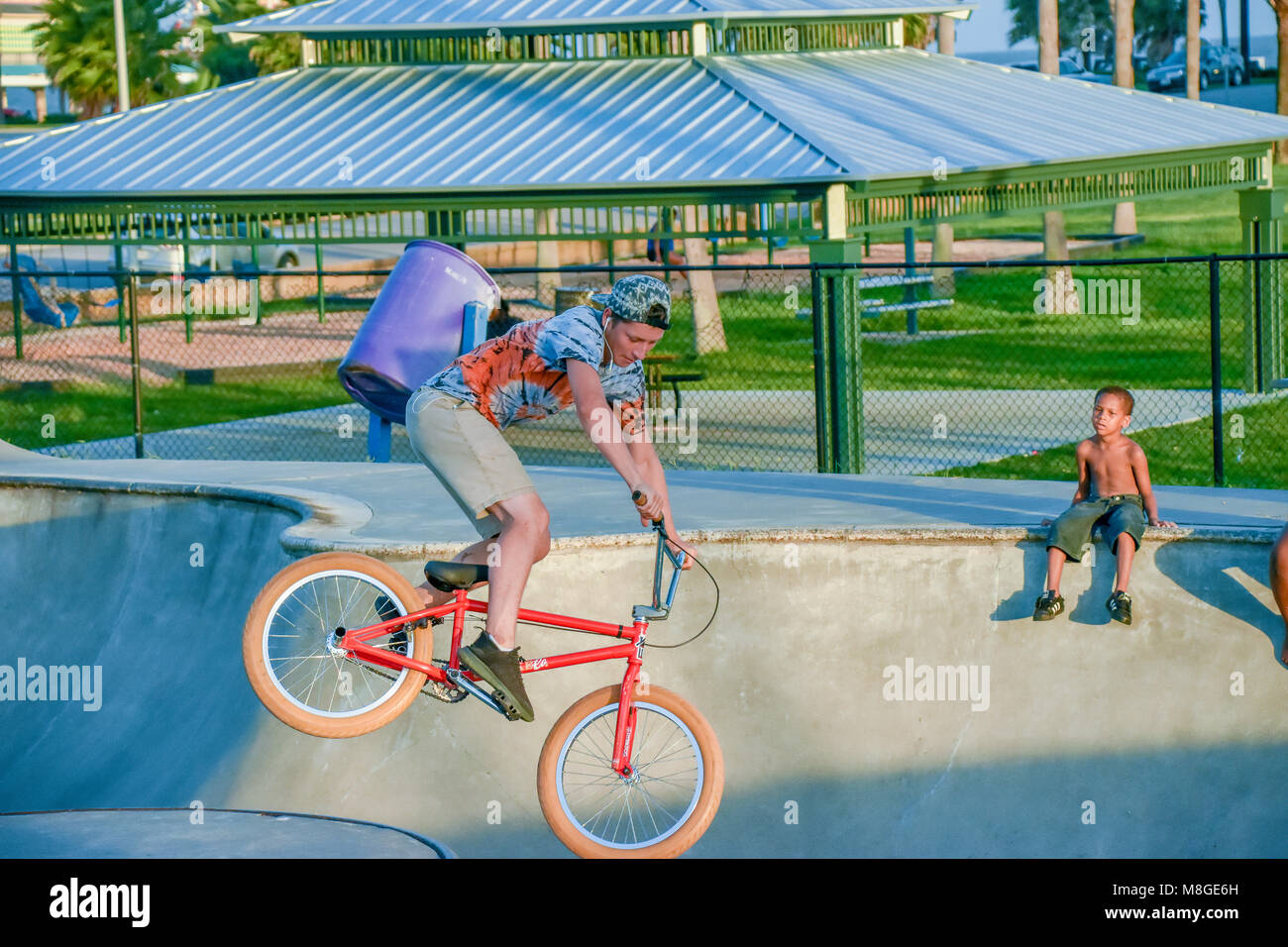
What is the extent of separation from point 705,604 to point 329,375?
14.4 metres

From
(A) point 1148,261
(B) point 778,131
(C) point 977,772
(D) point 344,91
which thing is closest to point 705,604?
(C) point 977,772

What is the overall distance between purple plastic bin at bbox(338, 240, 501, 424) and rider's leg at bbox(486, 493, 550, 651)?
17.0 feet

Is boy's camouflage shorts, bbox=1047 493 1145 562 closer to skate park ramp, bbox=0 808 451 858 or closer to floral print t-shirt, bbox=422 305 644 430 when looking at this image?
floral print t-shirt, bbox=422 305 644 430

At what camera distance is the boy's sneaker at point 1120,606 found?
307 inches

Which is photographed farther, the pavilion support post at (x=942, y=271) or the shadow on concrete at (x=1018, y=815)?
the pavilion support post at (x=942, y=271)

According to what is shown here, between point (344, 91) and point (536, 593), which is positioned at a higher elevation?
point (344, 91)

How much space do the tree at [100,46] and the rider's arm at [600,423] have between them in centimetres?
6179

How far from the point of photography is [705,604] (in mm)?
8266

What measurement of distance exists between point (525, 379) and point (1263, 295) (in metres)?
13.6

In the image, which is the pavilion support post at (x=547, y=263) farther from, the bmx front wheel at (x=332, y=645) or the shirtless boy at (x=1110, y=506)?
the bmx front wheel at (x=332, y=645)

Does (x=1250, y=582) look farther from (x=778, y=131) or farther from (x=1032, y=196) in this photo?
(x=1032, y=196)

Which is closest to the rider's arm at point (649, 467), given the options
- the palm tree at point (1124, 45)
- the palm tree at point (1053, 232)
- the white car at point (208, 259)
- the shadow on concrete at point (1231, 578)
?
the shadow on concrete at point (1231, 578)

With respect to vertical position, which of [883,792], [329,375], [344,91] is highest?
[344,91]

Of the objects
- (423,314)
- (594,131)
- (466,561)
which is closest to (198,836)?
(466,561)
